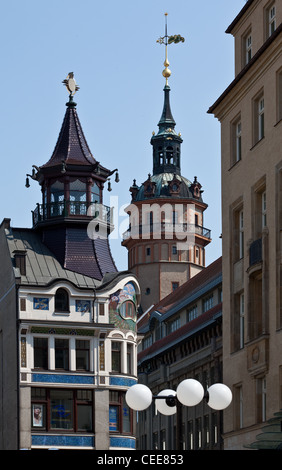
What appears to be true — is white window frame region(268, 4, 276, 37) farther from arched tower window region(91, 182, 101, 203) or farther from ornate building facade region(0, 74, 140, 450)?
arched tower window region(91, 182, 101, 203)

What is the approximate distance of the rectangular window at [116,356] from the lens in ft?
238

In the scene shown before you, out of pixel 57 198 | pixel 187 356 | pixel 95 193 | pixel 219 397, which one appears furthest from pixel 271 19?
pixel 187 356

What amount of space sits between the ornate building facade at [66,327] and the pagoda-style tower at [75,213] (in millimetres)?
61

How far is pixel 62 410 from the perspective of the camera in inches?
2763

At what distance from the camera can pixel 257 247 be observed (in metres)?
47.7

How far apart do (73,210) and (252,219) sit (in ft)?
96.8

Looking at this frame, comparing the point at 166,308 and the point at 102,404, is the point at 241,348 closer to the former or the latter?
the point at 102,404

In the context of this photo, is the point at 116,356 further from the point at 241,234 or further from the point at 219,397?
the point at 219,397

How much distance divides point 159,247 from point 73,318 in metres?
73.8

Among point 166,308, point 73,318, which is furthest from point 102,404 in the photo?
point 166,308

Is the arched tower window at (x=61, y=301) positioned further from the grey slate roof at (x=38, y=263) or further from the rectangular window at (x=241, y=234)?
A: the rectangular window at (x=241, y=234)

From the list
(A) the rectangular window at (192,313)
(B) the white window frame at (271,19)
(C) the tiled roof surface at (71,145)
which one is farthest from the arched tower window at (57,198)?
(A) the rectangular window at (192,313)

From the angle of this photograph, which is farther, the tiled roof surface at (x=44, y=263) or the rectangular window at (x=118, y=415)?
the tiled roof surface at (x=44, y=263)

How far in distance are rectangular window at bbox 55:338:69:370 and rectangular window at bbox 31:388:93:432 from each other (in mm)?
1414
